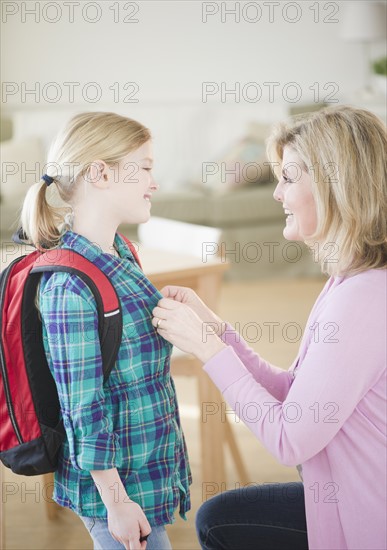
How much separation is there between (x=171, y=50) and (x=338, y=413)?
5.11 m

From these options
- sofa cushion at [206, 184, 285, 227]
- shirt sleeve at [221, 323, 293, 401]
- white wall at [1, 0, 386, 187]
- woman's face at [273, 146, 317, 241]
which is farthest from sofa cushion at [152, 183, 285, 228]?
woman's face at [273, 146, 317, 241]

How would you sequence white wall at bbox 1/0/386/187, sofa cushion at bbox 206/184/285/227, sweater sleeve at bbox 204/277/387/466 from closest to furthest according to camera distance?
1. sweater sleeve at bbox 204/277/387/466
2. sofa cushion at bbox 206/184/285/227
3. white wall at bbox 1/0/386/187

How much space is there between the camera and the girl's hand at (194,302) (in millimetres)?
1609

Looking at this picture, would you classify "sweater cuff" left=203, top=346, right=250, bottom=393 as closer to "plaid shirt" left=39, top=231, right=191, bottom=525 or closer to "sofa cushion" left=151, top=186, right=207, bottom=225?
"plaid shirt" left=39, top=231, right=191, bottom=525

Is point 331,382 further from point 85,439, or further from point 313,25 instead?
point 313,25

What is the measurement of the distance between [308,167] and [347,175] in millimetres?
83

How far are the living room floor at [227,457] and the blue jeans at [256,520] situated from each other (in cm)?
67

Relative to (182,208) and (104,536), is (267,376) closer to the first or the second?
(104,536)

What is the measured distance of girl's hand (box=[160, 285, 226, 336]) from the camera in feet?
5.28

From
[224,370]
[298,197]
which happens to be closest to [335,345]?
[224,370]

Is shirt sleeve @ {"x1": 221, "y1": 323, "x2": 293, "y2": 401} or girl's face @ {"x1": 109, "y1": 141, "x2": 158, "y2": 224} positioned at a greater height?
girl's face @ {"x1": 109, "y1": 141, "x2": 158, "y2": 224}

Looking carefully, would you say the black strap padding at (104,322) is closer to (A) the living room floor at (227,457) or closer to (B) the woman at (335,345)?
(B) the woman at (335,345)

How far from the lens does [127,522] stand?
138 centimetres

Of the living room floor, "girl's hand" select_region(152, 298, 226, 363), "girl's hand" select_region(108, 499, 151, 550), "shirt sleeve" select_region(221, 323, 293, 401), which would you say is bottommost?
the living room floor
